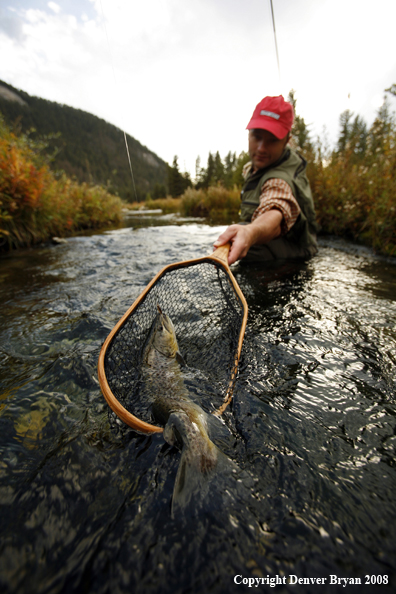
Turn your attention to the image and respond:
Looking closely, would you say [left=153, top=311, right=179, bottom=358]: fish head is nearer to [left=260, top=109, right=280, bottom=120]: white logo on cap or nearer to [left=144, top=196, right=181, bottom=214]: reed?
[left=260, top=109, right=280, bottom=120]: white logo on cap

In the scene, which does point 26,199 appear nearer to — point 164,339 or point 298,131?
point 164,339

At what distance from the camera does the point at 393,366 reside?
1964mm

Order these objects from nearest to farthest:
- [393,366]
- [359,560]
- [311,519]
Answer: [359,560] → [311,519] → [393,366]

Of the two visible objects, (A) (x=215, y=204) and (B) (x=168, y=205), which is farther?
(B) (x=168, y=205)

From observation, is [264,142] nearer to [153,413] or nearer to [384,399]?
[384,399]

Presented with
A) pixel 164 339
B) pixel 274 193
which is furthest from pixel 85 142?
pixel 164 339

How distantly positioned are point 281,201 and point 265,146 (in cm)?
125

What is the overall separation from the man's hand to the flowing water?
923 millimetres

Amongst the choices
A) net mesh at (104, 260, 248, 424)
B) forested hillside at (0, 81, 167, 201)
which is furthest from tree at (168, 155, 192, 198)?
forested hillside at (0, 81, 167, 201)

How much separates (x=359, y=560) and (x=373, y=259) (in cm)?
550

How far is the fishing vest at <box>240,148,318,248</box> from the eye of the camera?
4512 mm

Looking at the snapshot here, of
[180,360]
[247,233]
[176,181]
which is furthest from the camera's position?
[176,181]

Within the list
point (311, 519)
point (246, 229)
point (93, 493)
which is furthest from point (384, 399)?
point (246, 229)

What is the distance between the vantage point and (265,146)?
445cm
